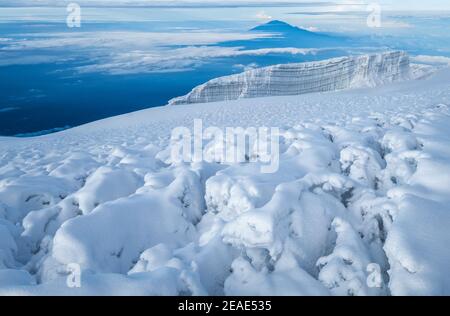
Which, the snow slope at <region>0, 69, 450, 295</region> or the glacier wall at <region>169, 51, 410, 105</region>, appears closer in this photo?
the snow slope at <region>0, 69, 450, 295</region>

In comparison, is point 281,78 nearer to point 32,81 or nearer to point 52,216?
point 52,216

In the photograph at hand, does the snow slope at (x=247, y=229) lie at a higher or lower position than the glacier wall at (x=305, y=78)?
higher

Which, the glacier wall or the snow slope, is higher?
the snow slope

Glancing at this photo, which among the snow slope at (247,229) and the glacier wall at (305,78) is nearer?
the snow slope at (247,229)

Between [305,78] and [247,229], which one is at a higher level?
[247,229]
